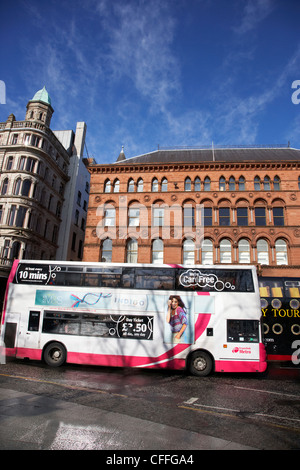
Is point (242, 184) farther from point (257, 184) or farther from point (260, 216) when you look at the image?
point (260, 216)

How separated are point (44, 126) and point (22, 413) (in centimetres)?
2977

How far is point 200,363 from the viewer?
11.5m

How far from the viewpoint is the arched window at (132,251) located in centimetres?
2681

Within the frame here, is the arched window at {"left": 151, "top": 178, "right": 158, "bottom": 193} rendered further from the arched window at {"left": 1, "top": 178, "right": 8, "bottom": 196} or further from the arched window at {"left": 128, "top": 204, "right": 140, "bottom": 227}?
the arched window at {"left": 1, "top": 178, "right": 8, "bottom": 196}

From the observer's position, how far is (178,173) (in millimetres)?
28641

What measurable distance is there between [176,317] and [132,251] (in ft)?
51.5

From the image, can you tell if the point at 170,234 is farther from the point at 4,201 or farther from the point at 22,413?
the point at 22,413

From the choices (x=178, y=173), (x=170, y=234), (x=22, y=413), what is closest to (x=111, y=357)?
(x=22, y=413)

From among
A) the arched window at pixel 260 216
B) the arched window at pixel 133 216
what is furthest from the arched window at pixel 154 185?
the arched window at pixel 260 216

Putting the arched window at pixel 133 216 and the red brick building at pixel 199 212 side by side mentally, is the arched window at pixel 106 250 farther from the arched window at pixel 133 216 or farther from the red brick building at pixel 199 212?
the arched window at pixel 133 216

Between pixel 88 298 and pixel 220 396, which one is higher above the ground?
pixel 88 298

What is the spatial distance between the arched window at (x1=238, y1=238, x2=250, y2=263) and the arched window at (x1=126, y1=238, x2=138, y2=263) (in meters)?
9.22

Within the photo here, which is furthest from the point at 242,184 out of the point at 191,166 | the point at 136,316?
the point at 136,316

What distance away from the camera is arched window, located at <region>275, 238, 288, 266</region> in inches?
989
